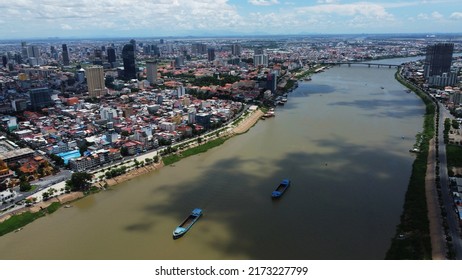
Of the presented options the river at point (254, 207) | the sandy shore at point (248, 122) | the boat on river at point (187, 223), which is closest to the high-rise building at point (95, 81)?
the sandy shore at point (248, 122)

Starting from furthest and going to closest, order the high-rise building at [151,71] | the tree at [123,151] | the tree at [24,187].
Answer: the high-rise building at [151,71] → the tree at [123,151] → the tree at [24,187]

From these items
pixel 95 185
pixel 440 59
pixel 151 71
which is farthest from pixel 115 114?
pixel 440 59

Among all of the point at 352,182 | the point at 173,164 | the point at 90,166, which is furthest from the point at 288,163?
the point at 90,166

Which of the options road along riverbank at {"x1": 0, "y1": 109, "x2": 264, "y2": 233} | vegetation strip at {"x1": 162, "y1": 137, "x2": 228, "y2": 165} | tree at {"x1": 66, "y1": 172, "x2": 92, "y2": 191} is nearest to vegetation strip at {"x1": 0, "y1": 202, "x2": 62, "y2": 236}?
road along riverbank at {"x1": 0, "y1": 109, "x2": 264, "y2": 233}

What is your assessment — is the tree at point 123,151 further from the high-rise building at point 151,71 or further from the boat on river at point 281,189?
the high-rise building at point 151,71

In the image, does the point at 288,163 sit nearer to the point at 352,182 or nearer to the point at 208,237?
the point at 352,182

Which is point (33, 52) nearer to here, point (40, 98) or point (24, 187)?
point (40, 98)
